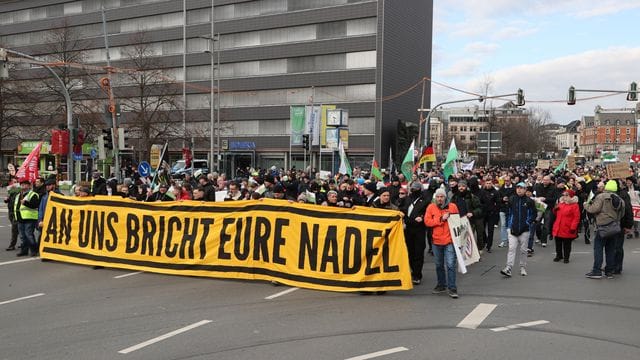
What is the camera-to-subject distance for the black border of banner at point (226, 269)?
8.50m

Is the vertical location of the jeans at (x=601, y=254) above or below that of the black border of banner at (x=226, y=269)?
above

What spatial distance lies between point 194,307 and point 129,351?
188 cm

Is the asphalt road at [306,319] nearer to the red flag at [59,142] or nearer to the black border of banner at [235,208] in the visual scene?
the black border of banner at [235,208]

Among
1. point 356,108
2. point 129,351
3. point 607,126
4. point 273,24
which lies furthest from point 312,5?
point 607,126

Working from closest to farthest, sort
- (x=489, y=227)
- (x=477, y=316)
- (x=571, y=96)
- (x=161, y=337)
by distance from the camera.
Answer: (x=161, y=337), (x=477, y=316), (x=489, y=227), (x=571, y=96)

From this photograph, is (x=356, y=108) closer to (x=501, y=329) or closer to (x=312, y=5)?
(x=312, y=5)

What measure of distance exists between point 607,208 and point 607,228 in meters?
0.37

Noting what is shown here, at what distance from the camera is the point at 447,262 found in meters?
8.50

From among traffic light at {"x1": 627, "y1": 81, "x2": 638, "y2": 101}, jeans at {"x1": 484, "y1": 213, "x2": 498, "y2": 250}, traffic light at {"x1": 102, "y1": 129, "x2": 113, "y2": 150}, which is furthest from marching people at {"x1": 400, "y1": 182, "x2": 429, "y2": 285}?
traffic light at {"x1": 627, "y1": 81, "x2": 638, "y2": 101}

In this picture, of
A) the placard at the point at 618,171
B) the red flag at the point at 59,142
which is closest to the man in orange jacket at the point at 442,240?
the placard at the point at 618,171

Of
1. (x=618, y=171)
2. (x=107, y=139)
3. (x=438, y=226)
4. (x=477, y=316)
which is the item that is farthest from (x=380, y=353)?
(x=107, y=139)

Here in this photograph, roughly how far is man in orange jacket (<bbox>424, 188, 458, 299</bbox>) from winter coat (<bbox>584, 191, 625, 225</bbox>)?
128 inches

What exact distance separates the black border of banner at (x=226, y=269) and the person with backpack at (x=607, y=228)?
13.2 ft

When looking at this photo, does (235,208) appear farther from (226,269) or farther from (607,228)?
(607,228)
